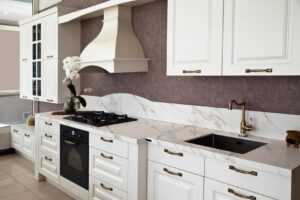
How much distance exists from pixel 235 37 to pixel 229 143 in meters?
0.86

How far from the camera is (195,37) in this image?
7.31 feet

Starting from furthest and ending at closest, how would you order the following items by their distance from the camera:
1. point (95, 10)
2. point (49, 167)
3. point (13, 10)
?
point (13, 10)
point (49, 167)
point (95, 10)

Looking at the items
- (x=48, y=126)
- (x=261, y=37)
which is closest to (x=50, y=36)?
(x=48, y=126)

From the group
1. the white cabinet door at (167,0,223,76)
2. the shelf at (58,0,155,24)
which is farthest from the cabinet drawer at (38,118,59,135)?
the white cabinet door at (167,0,223,76)

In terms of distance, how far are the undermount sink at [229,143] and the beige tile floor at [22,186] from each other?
173 cm

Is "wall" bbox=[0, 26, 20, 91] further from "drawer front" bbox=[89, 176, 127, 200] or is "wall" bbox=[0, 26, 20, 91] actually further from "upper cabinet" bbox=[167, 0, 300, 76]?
"upper cabinet" bbox=[167, 0, 300, 76]

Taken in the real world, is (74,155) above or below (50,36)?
below

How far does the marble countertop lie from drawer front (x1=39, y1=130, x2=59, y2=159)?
0.25 meters

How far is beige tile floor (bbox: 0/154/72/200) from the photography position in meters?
3.22

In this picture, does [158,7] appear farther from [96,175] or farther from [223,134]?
[96,175]

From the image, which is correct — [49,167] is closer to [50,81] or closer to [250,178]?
[50,81]

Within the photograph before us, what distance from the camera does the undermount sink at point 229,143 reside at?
2.20 m

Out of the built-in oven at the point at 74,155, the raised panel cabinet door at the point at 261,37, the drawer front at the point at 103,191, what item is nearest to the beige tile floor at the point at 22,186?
the built-in oven at the point at 74,155

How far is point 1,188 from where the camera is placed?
3428 millimetres
